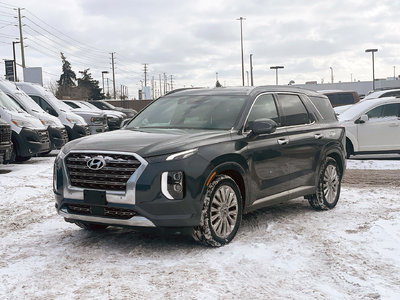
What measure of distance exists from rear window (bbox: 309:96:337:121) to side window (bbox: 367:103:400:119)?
6446 millimetres

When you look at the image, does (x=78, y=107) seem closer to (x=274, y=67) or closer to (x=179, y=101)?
(x=179, y=101)

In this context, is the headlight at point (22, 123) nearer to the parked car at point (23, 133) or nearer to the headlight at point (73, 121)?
the parked car at point (23, 133)

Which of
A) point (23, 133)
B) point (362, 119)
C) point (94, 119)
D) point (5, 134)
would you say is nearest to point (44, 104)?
point (94, 119)

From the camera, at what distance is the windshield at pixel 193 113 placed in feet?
21.0

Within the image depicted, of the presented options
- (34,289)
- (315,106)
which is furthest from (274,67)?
(34,289)

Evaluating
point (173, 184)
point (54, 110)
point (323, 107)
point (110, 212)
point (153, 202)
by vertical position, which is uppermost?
point (54, 110)

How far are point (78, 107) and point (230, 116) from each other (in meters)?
17.8

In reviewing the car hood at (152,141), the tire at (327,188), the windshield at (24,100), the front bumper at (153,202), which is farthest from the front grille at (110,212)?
the windshield at (24,100)

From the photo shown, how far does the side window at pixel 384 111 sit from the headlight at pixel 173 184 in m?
10.2

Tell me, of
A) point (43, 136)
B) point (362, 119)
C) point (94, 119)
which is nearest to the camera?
point (43, 136)

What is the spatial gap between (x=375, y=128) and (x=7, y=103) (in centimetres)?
946

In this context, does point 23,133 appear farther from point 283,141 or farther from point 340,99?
point 340,99

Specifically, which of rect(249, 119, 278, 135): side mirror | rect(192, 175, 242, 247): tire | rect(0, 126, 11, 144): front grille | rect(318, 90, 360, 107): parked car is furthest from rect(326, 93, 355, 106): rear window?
rect(192, 175, 242, 247): tire

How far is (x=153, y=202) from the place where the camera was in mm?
5266
